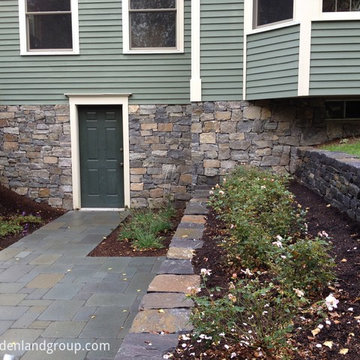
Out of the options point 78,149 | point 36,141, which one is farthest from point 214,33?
point 36,141

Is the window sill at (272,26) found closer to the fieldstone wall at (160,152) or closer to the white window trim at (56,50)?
the fieldstone wall at (160,152)

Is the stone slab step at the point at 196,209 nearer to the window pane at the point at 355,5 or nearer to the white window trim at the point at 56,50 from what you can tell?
the window pane at the point at 355,5

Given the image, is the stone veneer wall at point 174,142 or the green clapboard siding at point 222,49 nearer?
the green clapboard siding at point 222,49

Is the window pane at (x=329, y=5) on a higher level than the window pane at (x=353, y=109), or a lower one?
higher

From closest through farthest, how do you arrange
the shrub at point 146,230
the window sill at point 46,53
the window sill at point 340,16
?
the shrub at point 146,230
the window sill at point 340,16
the window sill at point 46,53

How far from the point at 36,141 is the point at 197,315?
22.4ft

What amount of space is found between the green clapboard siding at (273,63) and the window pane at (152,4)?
186cm

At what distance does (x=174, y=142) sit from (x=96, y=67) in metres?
2.01

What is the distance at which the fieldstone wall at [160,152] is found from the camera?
307 inches

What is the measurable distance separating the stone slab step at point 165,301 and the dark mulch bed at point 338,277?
0.23 metres

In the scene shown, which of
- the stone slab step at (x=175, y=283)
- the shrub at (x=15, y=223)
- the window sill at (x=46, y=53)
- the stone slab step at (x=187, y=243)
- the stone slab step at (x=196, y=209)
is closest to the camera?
the stone slab step at (x=175, y=283)

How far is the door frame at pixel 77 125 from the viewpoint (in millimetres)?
7820

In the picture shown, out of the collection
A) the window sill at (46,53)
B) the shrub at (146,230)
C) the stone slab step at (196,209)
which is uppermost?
the window sill at (46,53)

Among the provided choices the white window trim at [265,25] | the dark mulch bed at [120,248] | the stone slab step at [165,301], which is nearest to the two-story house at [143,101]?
the white window trim at [265,25]
